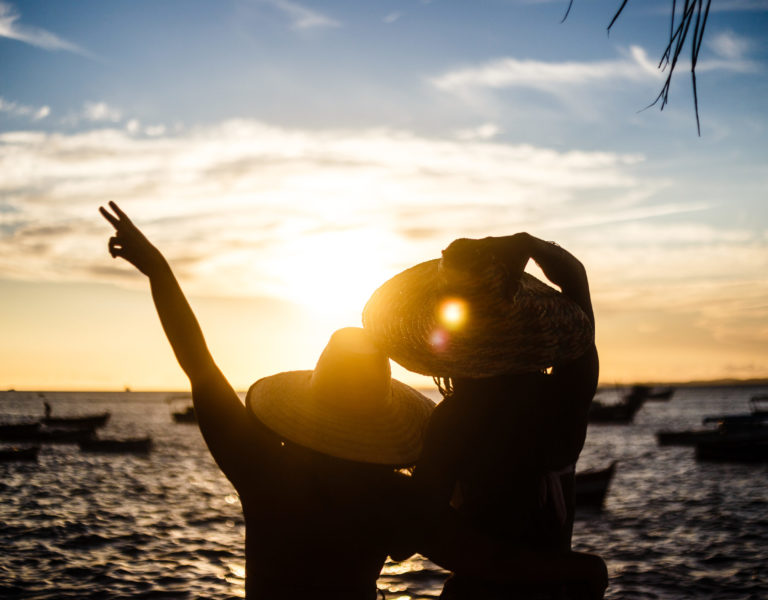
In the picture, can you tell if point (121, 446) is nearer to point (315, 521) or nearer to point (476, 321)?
point (315, 521)

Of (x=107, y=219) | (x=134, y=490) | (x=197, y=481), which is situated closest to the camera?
(x=107, y=219)

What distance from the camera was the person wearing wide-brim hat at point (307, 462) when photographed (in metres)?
1.68

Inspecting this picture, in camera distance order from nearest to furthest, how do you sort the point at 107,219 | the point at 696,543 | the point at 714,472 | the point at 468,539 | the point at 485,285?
1. the point at 468,539
2. the point at 485,285
3. the point at 107,219
4. the point at 696,543
5. the point at 714,472

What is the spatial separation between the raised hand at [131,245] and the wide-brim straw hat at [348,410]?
50 cm

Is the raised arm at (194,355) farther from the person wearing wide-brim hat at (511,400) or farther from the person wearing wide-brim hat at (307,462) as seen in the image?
the person wearing wide-brim hat at (511,400)

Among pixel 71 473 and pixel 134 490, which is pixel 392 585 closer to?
pixel 134 490

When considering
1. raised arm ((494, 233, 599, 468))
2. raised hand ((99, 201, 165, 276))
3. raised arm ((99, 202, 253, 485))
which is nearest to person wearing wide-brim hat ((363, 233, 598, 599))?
raised arm ((494, 233, 599, 468))

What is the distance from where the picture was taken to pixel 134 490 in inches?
1094

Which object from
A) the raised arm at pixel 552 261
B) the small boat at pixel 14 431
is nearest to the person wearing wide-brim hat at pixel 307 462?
the raised arm at pixel 552 261

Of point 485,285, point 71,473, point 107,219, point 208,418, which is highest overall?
point 107,219

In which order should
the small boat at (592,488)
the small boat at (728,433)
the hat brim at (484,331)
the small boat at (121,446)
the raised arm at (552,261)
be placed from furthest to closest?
the small boat at (121,446) < the small boat at (728,433) < the small boat at (592,488) < the hat brim at (484,331) < the raised arm at (552,261)

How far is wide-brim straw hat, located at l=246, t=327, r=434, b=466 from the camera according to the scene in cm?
180

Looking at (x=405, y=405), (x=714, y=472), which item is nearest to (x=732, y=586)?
(x=405, y=405)

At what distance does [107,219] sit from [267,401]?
0.77m
